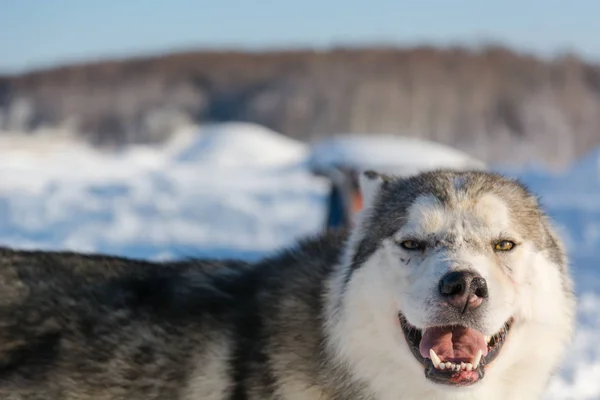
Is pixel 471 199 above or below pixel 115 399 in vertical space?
above

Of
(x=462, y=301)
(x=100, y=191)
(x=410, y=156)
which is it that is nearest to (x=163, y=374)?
(x=462, y=301)

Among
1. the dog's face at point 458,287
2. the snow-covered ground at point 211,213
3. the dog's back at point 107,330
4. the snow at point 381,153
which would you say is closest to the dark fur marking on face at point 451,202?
the dog's face at point 458,287

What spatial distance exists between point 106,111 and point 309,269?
29.3 metres

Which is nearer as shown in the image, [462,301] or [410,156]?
[462,301]

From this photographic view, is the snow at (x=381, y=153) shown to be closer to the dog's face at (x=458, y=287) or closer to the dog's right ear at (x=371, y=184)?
the dog's right ear at (x=371, y=184)

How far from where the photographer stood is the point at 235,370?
2779 mm

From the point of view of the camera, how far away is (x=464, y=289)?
8.03 feet

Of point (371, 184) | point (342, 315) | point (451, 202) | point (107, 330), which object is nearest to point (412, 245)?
point (451, 202)

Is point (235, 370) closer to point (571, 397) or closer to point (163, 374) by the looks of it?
point (163, 374)

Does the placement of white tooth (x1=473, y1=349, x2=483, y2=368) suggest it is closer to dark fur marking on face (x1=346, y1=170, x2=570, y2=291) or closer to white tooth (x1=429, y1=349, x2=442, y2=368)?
white tooth (x1=429, y1=349, x2=442, y2=368)

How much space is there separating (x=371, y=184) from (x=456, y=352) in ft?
2.45

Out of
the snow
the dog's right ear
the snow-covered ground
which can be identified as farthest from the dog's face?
the snow

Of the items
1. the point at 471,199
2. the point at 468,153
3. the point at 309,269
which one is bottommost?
the point at 468,153

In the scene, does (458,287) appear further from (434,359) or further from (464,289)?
(434,359)
